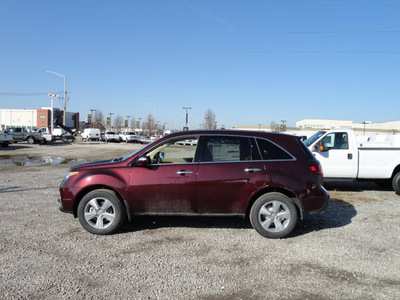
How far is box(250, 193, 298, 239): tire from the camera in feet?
15.4

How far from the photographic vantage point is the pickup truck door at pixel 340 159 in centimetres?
852

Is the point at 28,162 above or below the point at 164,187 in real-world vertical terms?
below

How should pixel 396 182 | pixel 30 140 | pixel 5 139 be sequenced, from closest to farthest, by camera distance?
pixel 396 182 → pixel 5 139 → pixel 30 140

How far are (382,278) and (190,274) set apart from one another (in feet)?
7.40

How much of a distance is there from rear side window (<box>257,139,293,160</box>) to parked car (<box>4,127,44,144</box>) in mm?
34458

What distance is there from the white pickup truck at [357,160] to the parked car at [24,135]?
33.5 m

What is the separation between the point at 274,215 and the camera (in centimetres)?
474

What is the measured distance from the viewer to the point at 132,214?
4.86m

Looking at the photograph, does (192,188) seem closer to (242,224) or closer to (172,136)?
(172,136)

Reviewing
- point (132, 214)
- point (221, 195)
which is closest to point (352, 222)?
point (221, 195)

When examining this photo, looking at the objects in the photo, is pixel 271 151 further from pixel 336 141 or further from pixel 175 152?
pixel 336 141

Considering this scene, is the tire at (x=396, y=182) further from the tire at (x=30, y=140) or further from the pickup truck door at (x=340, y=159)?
the tire at (x=30, y=140)

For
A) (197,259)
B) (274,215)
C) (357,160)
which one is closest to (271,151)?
(274,215)

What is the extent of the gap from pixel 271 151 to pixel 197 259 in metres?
2.07
